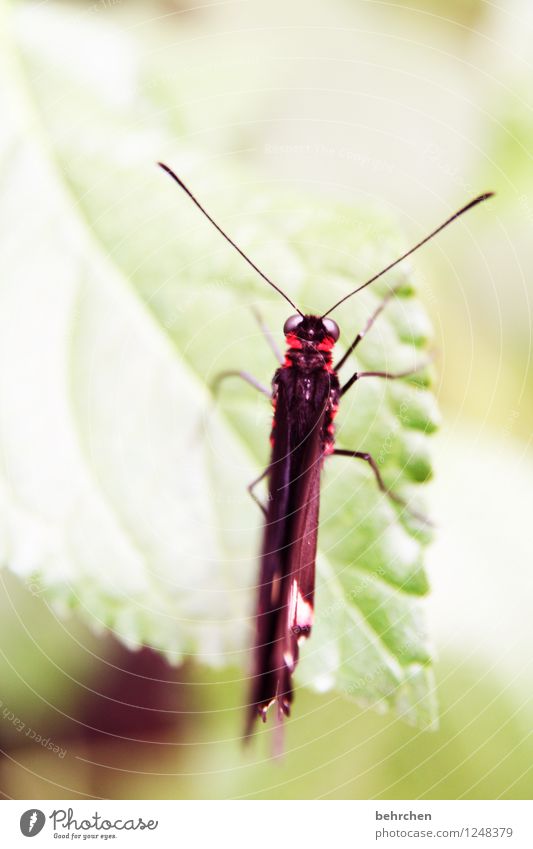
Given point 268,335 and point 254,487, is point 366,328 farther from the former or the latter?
point 254,487

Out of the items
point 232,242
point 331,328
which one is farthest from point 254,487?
point 232,242

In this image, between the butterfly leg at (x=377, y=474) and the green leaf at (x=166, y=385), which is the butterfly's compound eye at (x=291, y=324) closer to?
the green leaf at (x=166, y=385)

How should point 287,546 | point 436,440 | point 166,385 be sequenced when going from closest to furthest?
1. point 287,546
2. point 166,385
3. point 436,440

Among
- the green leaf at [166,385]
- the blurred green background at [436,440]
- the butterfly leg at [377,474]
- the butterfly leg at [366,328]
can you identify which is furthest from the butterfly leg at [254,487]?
the blurred green background at [436,440]

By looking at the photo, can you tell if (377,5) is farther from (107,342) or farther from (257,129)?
(107,342)

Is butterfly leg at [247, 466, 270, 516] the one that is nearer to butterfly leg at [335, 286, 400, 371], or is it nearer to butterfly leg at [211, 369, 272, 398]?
butterfly leg at [211, 369, 272, 398]

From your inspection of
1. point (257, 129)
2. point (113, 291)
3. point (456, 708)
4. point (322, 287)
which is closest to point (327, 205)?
point (322, 287)

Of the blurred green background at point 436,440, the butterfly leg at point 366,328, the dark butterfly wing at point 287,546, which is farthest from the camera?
the blurred green background at point 436,440
